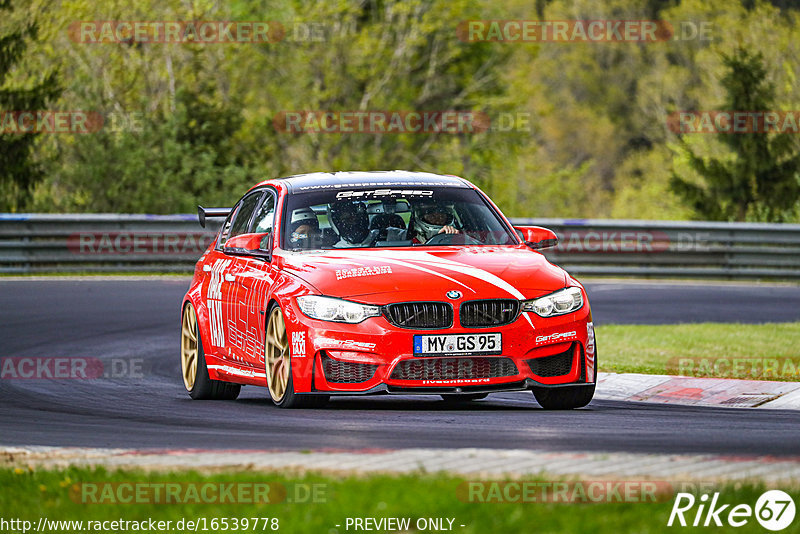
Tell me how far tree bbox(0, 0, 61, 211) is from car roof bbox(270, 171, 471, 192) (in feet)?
66.5

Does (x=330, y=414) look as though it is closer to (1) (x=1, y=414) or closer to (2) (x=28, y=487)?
(1) (x=1, y=414)

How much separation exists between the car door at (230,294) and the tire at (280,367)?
61 cm

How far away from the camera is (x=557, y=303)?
10719 mm

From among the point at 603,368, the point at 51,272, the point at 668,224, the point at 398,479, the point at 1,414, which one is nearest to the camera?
the point at 398,479

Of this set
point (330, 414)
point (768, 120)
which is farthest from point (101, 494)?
point (768, 120)

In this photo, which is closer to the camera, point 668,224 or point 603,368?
point 603,368

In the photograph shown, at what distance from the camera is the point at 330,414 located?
10.4m

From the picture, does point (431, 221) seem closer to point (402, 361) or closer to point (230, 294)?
point (230, 294)

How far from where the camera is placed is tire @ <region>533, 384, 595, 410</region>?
11117 millimetres

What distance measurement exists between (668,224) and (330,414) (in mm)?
18967
